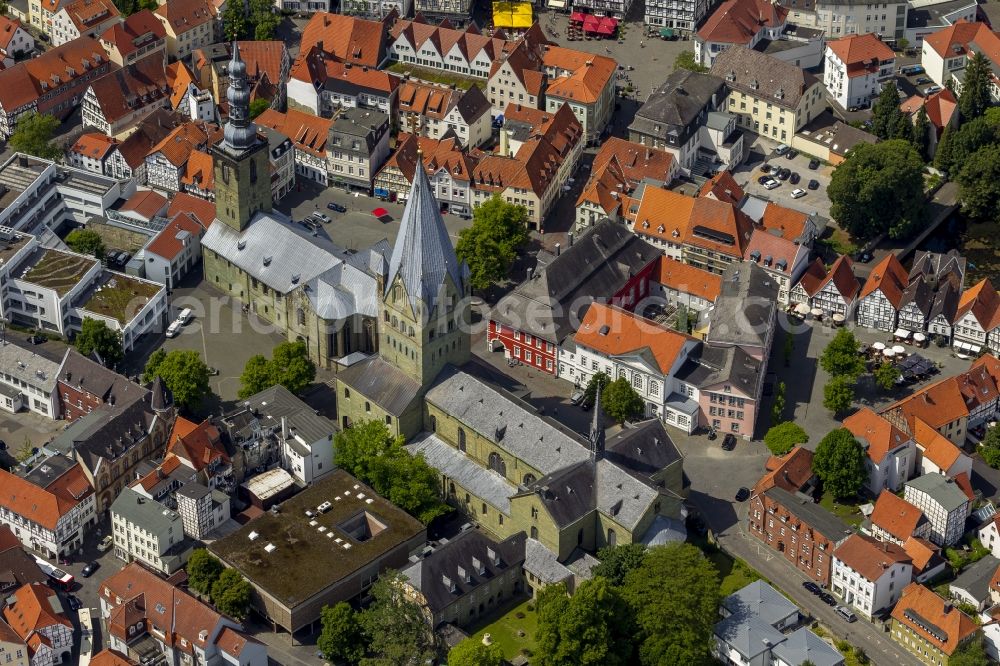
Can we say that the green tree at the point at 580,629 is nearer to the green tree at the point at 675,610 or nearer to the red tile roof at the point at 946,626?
the green tree at the point at 675,610

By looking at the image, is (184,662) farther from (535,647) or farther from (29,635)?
(535,647)

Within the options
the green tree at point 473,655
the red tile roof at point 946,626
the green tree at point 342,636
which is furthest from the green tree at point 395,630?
the red tile roof at point 946,626

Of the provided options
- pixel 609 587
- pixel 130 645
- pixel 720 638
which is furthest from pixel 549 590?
pixel 130 645

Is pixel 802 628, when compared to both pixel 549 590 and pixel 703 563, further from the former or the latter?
pixel 549 590

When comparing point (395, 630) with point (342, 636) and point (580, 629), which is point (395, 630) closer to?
point (342, 636)

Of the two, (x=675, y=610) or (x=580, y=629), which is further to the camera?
(x=675, y=610)

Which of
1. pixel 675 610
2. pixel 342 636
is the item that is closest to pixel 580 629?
pixel 675 610

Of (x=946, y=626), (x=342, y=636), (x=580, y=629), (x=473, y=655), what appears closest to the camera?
(x=473, y=655)
